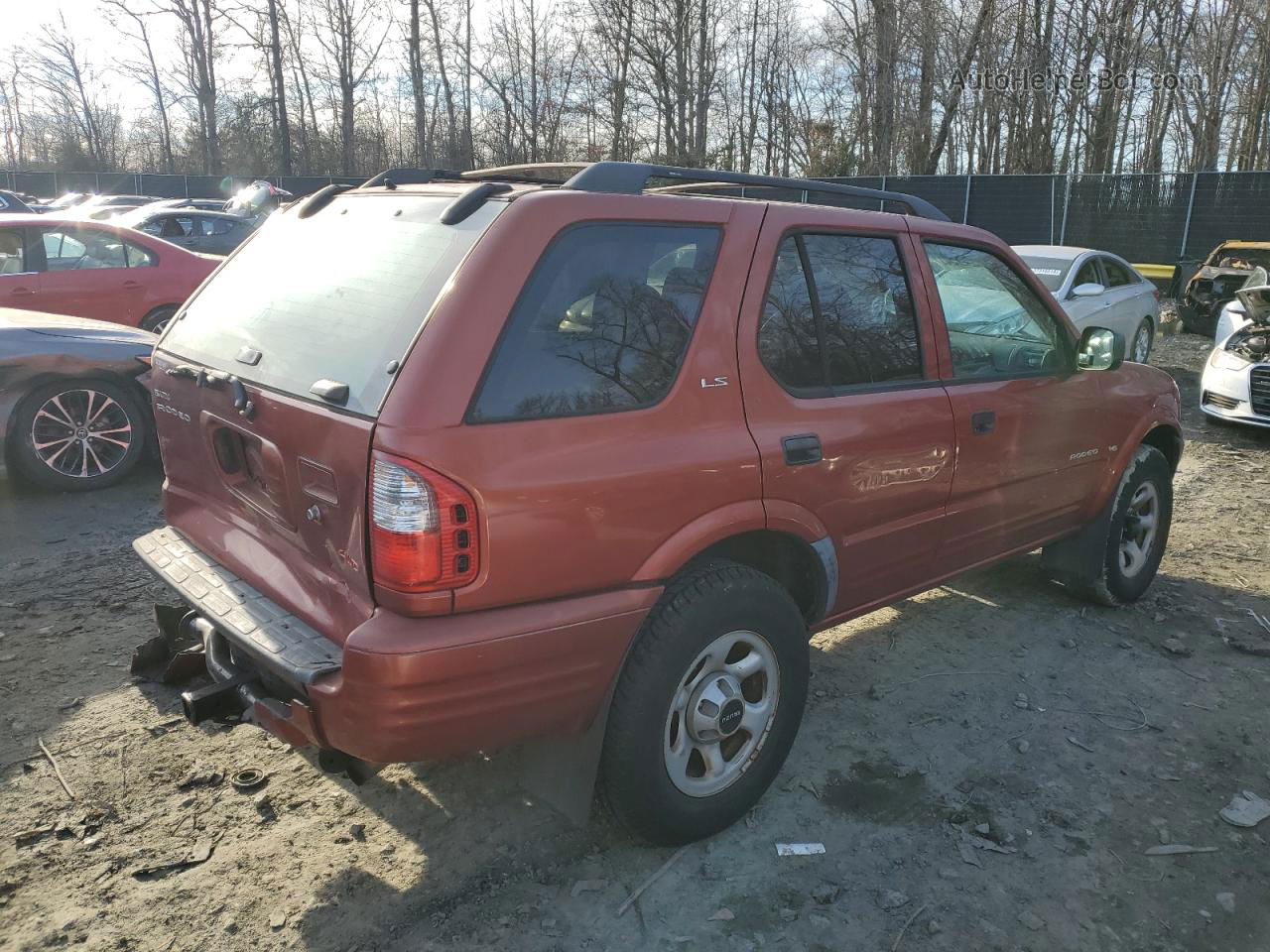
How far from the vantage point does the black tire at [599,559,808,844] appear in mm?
2535

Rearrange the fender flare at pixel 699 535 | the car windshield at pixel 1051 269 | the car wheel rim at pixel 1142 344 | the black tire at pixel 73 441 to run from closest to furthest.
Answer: the fender flare at pixel 699 535 < the black tire at pixel 73 441 < the car windshield at pixel 1051 269 < the car wheel rim at pixel 1142 344

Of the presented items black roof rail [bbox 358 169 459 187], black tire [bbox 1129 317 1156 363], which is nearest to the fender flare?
black roof rail [bbox 358 169 459 187]

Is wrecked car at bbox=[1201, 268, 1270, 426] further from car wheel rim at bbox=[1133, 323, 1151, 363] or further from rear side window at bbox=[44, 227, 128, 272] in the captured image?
rear side window at bbox=[44, 227, 128, 272]

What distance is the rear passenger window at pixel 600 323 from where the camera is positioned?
7.64ft

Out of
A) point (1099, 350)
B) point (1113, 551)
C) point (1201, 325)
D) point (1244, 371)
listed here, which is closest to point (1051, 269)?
point (1244, 371)

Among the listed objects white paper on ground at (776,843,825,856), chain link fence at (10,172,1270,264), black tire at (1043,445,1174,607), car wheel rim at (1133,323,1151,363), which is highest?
chain link fence at (10,172,1270,264)

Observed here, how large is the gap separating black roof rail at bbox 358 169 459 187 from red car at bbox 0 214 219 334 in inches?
229

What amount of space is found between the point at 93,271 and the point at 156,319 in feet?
2.13

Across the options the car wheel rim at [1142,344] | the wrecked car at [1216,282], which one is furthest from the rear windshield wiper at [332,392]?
the wrecked car at [1216,282]

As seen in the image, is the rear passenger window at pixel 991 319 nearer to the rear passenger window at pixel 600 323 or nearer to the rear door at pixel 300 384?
the rear passenger window at pixel 600 323

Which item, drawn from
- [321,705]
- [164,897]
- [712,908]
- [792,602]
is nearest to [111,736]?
[164,897]

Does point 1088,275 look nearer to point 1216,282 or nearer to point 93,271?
point 1216,282

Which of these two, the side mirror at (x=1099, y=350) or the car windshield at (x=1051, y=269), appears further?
the car windshield at (x=1051, y=269)

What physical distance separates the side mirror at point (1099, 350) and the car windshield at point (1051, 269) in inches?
264
